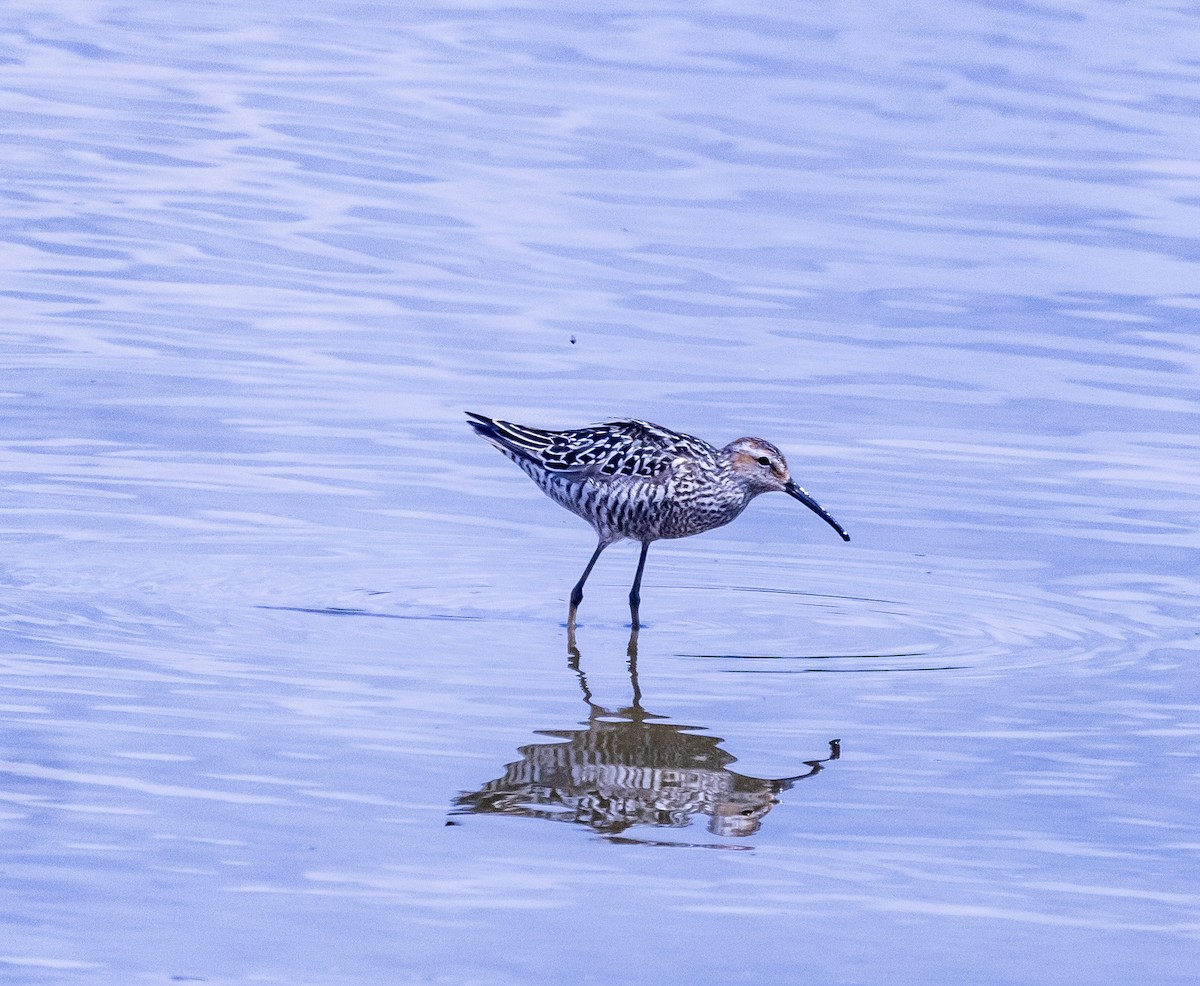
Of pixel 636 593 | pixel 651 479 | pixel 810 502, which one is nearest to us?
pixel 636 593

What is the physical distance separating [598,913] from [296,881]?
860 millimetres

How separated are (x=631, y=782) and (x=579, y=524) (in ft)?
14.2

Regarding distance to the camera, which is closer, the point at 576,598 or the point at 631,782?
the point at 631,782

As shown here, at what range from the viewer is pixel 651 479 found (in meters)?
10.9

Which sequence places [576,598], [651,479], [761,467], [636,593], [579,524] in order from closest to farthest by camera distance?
[576,598] → [636,593] → [651,479] → [761,467] → [579,524]

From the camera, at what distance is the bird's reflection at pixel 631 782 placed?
750 centimetres

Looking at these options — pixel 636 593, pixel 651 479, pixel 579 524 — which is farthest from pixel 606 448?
pixel 579 524

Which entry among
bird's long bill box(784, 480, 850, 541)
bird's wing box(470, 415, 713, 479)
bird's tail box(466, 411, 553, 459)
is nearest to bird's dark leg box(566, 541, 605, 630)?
bird's wing box(470, 415, 713, 479)

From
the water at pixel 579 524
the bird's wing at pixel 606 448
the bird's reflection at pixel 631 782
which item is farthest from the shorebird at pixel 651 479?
the bird's reflection at pixel 631 782

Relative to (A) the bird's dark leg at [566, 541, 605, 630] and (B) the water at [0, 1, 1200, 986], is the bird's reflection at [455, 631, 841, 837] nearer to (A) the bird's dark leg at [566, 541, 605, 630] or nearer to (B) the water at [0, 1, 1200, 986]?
(B) the water at [0, 1, 1200, 986]

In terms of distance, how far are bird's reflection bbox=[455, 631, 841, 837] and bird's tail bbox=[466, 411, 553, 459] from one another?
2.64 metres

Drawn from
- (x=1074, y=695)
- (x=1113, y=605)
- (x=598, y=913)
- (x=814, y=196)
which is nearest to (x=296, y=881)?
(x=598, y=913)

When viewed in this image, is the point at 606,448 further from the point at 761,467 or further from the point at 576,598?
the point at 576,598

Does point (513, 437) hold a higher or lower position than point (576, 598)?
higher
